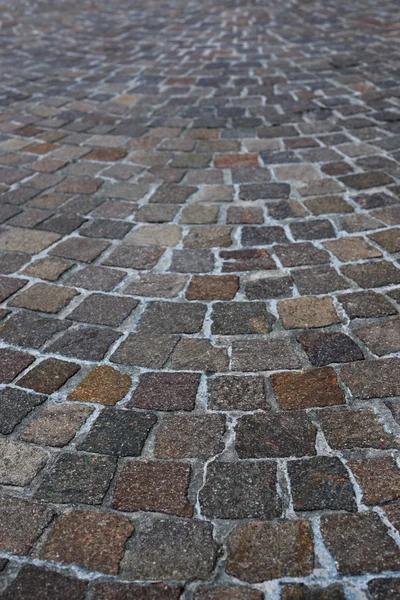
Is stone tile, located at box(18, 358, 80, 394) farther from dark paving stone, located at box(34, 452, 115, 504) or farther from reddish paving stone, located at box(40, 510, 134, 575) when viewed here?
reddish paving stone, located at box(40, 510, 134, 575)

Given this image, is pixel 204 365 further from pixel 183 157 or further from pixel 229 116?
pixel 229 116

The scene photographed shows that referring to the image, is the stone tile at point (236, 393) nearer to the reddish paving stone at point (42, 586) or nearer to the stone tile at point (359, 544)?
the stone tile at point (359, 544)

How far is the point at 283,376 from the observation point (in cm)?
232

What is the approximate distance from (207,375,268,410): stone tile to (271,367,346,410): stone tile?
67 millimetres

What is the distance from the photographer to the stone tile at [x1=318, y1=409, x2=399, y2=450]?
2000 millimetres

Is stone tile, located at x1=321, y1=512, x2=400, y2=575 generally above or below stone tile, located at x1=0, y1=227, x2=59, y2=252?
below

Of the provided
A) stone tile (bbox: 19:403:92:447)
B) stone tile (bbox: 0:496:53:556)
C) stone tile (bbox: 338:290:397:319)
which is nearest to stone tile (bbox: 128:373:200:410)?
stone tile (bbox: 19:403:92:447)

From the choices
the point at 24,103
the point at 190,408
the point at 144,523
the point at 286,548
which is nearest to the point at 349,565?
the point at 286,548

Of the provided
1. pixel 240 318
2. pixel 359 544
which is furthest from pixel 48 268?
pixel 359 544

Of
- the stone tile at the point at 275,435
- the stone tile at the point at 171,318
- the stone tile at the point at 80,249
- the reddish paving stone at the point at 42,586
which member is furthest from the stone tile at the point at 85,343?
the reddish paving stone at the point at 42,586

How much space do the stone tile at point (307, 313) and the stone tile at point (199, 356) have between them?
35 cm

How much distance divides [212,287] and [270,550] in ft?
4.67

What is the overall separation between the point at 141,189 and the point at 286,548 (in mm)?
2607

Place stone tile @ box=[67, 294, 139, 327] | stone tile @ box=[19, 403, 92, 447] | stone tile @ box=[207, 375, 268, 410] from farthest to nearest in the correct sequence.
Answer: stone tile @ box=[67, 294, 139, 327], stone tile @ box=[207, 375, 268, 410], stone tile @ box=[19, 403, 92, 447]
